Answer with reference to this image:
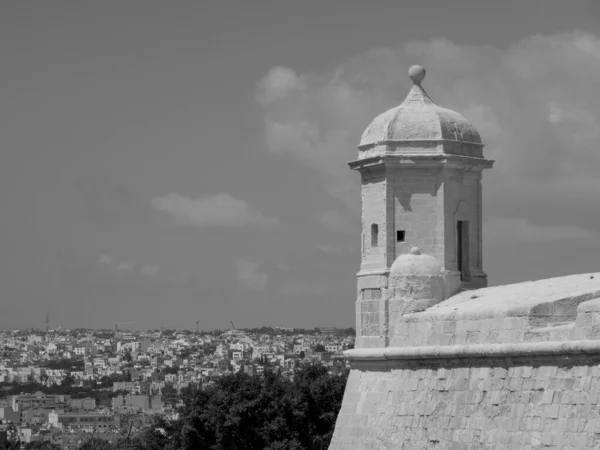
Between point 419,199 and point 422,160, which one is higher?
point 422,160

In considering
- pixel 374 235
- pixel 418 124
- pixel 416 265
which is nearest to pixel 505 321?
pixel 416 265

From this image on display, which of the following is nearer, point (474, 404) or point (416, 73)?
point (474, 404)

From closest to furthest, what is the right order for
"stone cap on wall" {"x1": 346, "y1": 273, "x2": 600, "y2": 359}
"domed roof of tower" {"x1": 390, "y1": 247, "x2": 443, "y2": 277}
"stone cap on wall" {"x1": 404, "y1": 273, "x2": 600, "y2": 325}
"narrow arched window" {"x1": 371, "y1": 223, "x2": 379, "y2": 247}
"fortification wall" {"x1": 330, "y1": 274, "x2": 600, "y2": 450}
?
"fortification wall" {"x1": 330, "y1": 274, "x2": 600, "y2": 450}, "stone cap on wall" {"x1": 346, "y1": 273, "x2": 600, "y2": 359}, "stone cap on wall" {"x1": 404, "y1": 273, "x2": 600, "y2": 325}, "domed roof of tower" {"x1": 390, "y1": 247, "x2": 443, "y2": 277}, "narrow arched window" {"x1": 371, "y1": 223, "x2": 379, "y2": 247}

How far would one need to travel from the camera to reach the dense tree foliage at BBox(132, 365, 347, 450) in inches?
1517

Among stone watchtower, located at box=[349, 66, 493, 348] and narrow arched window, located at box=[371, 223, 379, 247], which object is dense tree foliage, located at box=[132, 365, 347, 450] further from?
stone watchtower, located at box=[349, 66, 493, 348]

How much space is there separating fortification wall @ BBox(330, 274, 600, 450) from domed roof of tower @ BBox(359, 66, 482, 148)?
2511 mm

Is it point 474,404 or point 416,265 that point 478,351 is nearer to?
point 474,404

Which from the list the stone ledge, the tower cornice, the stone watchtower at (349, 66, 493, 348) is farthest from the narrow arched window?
the stone ledge

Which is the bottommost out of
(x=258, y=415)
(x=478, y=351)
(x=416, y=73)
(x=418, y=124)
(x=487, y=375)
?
(x=258, y=415)

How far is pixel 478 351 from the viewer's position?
70.4 ft

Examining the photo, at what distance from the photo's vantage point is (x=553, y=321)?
67.9 feet

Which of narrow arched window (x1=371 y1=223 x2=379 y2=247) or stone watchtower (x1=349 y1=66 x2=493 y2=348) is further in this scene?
narrow arched window (x1=371 y1=223 x2=379 y2=247)

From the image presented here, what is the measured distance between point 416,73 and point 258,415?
49.5 feet

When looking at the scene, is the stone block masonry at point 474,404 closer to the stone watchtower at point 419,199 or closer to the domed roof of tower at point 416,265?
the stone watchtower at point 419,199
